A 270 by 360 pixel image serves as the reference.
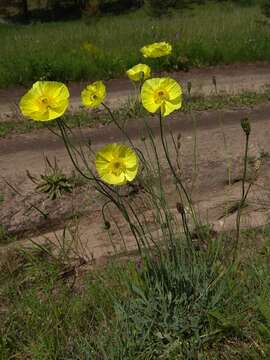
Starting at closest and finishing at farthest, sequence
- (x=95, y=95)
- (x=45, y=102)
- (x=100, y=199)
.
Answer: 1. (x=45, y=102)
2. (x=95, y=95)
3. (x=100, y=199)

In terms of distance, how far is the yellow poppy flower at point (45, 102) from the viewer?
6.05 feet

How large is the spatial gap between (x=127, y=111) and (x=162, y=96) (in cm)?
439

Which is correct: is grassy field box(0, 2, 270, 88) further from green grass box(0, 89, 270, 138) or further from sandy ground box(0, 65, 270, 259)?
sandy ground box(0, 65, 270, 259)

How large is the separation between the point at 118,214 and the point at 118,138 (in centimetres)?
215

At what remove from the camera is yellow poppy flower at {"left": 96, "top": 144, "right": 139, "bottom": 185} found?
1920 mm

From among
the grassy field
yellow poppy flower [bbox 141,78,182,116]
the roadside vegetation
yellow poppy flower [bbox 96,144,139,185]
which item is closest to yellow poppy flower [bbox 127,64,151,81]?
the roadside vegetation

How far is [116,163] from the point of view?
6.36 feet

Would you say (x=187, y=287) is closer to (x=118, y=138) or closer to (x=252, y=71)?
(x=118, y=138)

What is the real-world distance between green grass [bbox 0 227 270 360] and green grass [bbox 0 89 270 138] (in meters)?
3.90

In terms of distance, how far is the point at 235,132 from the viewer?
5.88 meters

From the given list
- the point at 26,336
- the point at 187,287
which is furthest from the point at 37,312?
the point at 187,287

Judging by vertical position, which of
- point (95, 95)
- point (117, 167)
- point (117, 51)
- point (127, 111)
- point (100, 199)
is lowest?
point (117, 51)

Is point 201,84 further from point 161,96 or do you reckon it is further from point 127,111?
point 161,96

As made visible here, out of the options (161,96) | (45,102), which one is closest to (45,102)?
(45,102)
